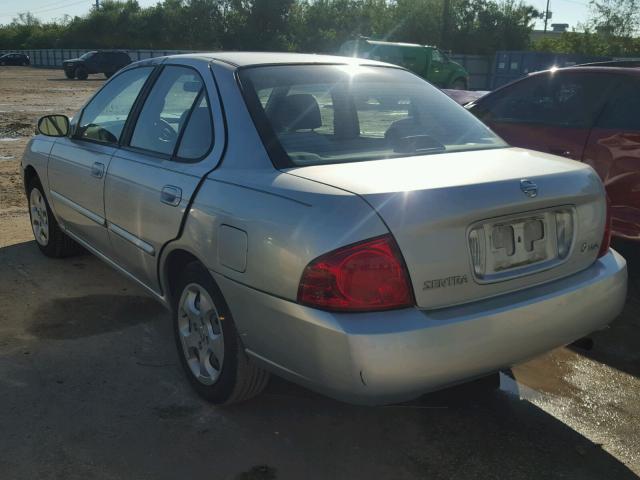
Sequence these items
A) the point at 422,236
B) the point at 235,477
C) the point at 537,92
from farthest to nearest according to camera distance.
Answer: the point at 537,92 → the point at 235,477 → the point at 422,236

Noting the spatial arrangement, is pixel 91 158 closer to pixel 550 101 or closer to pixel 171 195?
pixel 171 195

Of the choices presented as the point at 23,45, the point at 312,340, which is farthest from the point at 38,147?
the point at 23,45

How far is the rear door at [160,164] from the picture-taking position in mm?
3059

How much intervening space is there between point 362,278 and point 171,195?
3.97 ft

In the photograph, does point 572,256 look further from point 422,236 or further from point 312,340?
point 312,340

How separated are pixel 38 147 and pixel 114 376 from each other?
8.09 feet

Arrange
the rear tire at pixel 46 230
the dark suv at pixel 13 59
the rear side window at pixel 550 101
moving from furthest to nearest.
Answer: the dark suv at pixel 13 59 < the rear tire at pixel 46 230 < the rear side window at pixel 550 101

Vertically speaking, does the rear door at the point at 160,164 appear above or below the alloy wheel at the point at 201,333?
above

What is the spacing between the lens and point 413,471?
8.70 feet

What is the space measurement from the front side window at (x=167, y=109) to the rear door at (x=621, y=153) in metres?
2.96

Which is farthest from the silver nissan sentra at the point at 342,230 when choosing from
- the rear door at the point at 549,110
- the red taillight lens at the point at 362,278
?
the rear door at the point at 549,110

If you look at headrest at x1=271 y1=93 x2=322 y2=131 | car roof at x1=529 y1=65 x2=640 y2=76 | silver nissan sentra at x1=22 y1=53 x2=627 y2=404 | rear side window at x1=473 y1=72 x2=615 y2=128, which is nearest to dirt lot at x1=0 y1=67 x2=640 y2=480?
silver nissan sentra at x1=22 y1=53 x2=627 y2=404

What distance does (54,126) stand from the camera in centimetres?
469

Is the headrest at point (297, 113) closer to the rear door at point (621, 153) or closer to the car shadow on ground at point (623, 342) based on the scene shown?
the car shadow on ground at point (623, 342)
